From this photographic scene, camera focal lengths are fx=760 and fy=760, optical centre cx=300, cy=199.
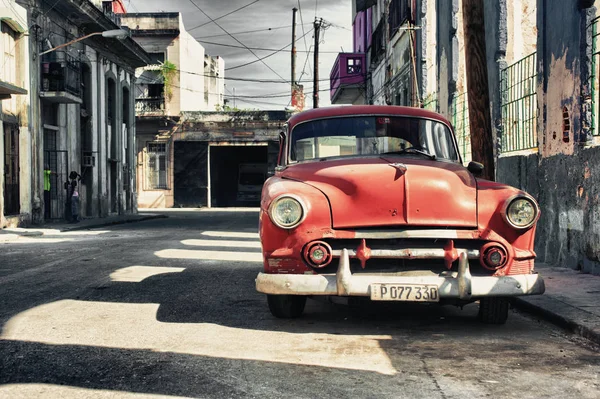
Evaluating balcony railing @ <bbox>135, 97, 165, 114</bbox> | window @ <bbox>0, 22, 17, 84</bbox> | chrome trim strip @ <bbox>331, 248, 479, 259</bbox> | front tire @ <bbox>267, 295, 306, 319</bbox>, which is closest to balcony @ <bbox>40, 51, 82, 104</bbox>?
window @ <bbox>0, 22, 17, 84</bbox>

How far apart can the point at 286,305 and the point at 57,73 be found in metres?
19.5

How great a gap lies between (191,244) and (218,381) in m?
10.9

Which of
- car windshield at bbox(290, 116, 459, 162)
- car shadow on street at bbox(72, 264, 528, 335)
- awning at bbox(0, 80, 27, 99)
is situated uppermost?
awning at bbox(0, 80, 27, 99)

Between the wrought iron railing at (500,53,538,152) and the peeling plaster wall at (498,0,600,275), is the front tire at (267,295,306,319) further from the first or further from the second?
the wrought iron railing at (500,53,538,152)

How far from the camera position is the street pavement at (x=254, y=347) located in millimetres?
4227

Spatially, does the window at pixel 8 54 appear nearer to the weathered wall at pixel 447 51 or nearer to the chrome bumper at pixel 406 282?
the weathered wall at pixel 447 51

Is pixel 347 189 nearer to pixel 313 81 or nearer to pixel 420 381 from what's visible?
pixel 420 381

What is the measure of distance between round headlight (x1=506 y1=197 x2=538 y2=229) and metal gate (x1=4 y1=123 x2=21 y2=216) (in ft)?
59.0

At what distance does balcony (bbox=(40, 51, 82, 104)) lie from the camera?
23531 mm

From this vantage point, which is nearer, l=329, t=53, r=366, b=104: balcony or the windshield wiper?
the windshield wiper

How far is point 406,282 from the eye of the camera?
17.8 feet

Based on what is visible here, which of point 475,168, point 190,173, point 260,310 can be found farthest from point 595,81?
point 190,173

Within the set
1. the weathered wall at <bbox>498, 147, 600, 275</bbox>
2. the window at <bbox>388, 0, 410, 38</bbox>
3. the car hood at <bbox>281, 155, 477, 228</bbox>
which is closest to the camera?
the car hood at <bbox>281, 155, 477, 228</bbox>

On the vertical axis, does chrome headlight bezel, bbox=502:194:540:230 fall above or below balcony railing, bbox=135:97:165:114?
below
